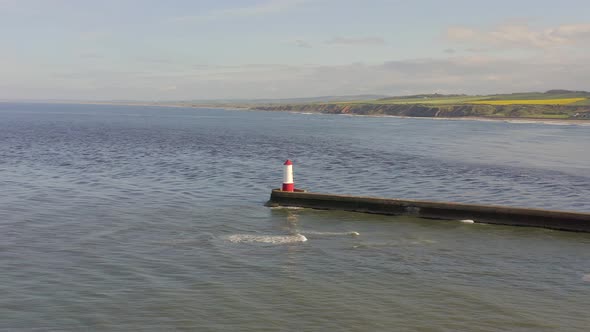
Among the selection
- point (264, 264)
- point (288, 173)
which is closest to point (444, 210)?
point (288, 173)

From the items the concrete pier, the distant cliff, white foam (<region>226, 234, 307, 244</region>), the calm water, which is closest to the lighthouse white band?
the concrete pier

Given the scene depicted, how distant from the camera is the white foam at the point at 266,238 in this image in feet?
51.0

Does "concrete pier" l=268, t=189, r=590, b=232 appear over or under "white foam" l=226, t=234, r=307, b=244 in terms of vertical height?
over

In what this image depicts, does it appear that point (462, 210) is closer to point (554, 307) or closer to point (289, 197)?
point (289, 197)

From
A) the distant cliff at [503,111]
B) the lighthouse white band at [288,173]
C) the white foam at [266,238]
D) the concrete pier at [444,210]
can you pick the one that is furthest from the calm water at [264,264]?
the distant cliff at [503,111]

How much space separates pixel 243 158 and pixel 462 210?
25503mm

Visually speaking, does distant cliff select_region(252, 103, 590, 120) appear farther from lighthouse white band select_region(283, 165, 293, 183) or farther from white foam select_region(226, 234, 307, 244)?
white foam select_region(226, 234, 307, 244)

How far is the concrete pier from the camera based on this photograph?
16656 mm

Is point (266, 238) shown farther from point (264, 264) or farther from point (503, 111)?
point (503, 111)

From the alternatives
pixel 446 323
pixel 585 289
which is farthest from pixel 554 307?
pixel 446 323

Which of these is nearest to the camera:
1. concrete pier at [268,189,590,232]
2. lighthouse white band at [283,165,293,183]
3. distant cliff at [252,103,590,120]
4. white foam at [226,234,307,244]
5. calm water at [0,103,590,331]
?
calm water at [0,103,590,331]

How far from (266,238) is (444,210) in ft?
18.5

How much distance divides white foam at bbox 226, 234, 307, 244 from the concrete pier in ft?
12.2

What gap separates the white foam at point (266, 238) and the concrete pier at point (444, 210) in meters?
3.71
